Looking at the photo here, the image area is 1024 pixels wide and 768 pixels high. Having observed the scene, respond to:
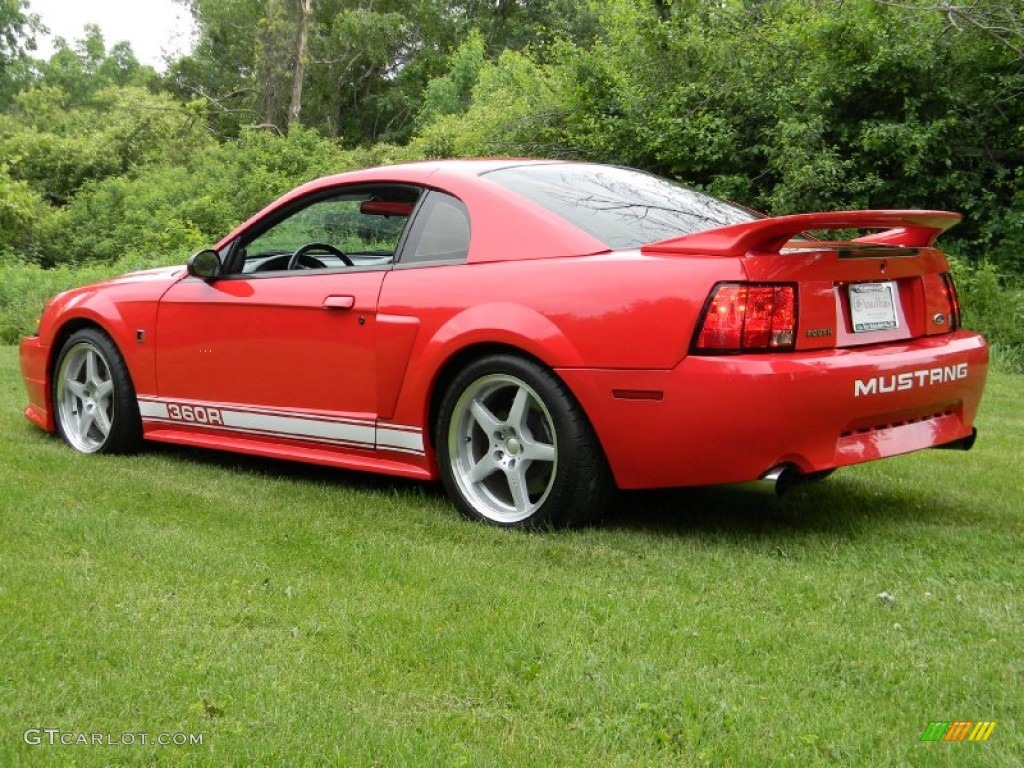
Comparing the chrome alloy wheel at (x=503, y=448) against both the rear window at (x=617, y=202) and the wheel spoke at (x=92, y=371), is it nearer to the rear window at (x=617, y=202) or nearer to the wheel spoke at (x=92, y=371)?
the rear window at (x=617, y=202)

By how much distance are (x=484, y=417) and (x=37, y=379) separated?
3.09m

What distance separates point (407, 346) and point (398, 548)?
0.93 meters

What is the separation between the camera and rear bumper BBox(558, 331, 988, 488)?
382 centimetres

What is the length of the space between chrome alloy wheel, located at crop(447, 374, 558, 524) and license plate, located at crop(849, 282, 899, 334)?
1.13 m

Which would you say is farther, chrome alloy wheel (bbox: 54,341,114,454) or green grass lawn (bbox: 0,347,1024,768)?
chrome alloy wheel (bbox: 54,341,114,454)

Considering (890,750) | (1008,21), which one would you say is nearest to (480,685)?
(890,750)

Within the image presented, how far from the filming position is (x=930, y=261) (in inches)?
178

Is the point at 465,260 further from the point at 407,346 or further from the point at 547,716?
the point at 547,716

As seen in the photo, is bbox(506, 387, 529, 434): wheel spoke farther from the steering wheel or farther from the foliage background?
the foliage background

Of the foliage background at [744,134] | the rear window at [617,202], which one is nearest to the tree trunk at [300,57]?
the foliage background at [744,134]

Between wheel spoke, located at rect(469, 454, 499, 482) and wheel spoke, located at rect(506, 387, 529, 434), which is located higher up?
wheel spoke, located at rect(506, 387, 529, 434)

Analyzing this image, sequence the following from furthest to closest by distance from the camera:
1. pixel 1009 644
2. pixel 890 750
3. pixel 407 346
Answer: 1. pixel 407 346
2. pixel 1009 644
3. pixel 890 750

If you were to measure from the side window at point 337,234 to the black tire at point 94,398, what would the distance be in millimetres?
975

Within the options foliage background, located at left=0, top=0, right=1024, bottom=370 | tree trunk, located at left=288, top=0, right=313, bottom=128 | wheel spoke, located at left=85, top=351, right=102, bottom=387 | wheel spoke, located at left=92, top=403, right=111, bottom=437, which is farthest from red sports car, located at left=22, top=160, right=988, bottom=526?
tree trunk, located at left=288, top=0, right=313, bottom=128
